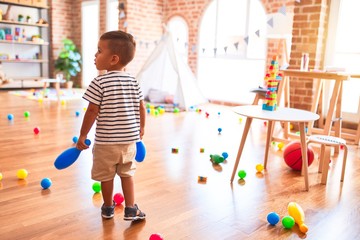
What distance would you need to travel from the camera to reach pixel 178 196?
7.00 feet

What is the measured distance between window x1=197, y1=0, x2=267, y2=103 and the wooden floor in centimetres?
274

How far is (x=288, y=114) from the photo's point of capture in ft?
7.70

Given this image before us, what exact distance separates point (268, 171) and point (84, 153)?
155cm

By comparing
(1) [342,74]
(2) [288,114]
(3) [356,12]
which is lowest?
(2) [288,114]

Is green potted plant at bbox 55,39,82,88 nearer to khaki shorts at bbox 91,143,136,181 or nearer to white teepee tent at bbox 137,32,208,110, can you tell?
white teepee tent at bbox 137,32,208,110

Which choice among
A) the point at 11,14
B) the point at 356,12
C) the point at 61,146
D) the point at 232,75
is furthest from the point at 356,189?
the point at 11,14

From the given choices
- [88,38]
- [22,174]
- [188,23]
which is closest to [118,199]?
[22,174]

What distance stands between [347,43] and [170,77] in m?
2.99

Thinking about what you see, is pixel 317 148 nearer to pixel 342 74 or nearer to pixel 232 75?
pixel 342 74

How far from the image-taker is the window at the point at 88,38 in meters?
8.48

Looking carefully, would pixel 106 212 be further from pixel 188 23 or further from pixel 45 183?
pixel 188 23

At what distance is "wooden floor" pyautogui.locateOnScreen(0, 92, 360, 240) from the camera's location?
1.70 m

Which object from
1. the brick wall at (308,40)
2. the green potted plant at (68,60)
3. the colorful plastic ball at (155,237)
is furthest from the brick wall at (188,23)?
the colorful plastic ball at (155,237)

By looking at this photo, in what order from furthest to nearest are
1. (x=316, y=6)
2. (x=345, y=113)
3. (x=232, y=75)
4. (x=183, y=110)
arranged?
(x=232, y=75) → (x=183, y=110) → (x=345, y=113) → (x=316, y=6)
